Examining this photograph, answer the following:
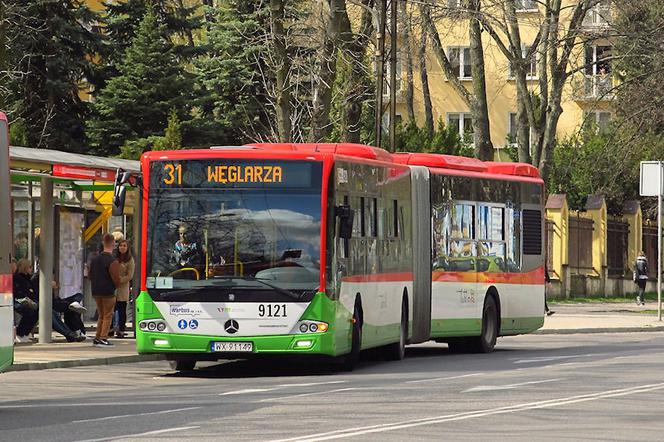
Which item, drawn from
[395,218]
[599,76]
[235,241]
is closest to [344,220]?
[235,241]

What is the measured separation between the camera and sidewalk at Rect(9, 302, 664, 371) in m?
23.6

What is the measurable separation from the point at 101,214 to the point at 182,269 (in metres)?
9.13

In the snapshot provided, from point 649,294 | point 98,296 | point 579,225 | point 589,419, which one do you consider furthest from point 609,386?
point 649,294

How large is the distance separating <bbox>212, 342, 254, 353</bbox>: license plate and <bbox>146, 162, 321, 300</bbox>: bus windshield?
64 centimetres

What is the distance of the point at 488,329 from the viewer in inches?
1096

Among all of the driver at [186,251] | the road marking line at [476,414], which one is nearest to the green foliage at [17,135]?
the driver at [186,251]

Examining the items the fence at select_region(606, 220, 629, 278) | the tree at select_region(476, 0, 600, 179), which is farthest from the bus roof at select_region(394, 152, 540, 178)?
the fence at select_region(606, 220, 629, 278)

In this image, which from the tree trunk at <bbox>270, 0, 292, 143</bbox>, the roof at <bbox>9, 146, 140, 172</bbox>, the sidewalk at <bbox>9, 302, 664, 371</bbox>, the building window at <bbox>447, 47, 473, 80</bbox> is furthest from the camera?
the building window at <bbox>447, 47, 473, 80</bbox>

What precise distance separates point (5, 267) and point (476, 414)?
4624 mm

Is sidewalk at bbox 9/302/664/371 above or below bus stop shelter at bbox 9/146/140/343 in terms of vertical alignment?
below

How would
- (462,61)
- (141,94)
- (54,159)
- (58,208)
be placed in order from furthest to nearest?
(462,61), (141,94), (58,208), (54,159)

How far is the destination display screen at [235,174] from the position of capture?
21.5 meters

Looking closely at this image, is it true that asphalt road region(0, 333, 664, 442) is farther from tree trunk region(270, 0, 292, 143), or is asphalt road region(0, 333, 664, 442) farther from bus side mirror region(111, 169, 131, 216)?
tree trunk region(270, 0, 292, 143)

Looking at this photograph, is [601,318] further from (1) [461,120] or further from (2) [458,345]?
(1) [461,120]
